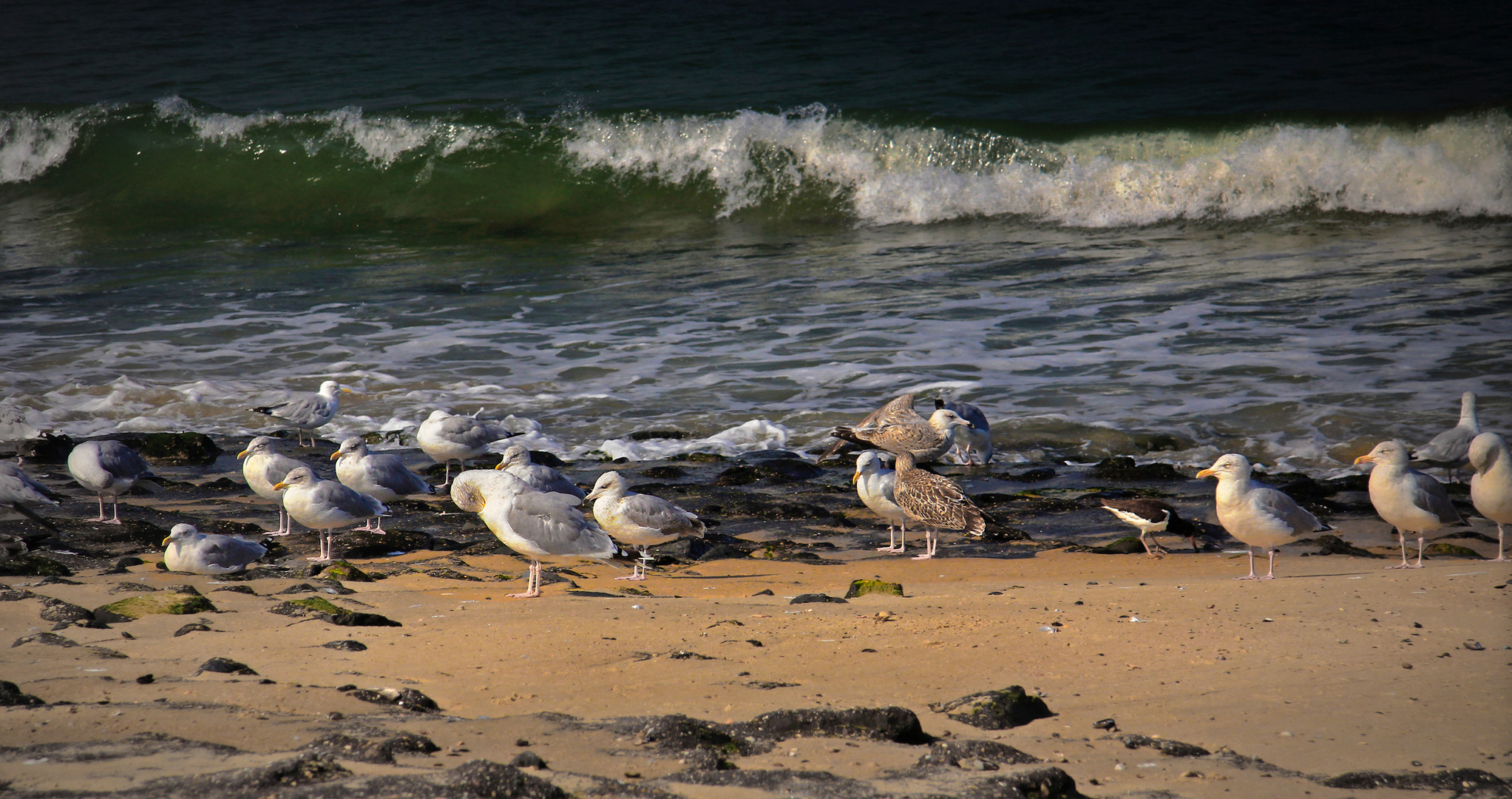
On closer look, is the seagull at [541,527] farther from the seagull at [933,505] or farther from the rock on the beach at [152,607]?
the seagull at [933,505]

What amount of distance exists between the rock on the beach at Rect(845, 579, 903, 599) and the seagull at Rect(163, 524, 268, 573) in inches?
123

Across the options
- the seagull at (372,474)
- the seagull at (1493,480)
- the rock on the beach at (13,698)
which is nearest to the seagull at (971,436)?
the seagull at (1493,480)

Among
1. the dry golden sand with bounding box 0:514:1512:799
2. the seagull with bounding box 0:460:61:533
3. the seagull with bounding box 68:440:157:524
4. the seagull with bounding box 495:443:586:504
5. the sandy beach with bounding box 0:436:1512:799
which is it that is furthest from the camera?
the seagull with bounding box 68:440:157:524

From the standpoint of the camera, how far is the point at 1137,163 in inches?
683

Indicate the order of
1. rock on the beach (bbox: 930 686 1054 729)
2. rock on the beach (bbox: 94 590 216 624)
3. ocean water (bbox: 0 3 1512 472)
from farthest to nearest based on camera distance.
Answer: ocean water (bbox: 0 3 1512 472) < rock on the beach (bbox: 94 590 216 624) < rock on the beach (bbox: 930 686 1054 729)

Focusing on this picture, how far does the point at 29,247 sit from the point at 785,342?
45.2ft

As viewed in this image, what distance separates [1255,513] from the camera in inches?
219

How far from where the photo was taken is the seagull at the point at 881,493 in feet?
21.7

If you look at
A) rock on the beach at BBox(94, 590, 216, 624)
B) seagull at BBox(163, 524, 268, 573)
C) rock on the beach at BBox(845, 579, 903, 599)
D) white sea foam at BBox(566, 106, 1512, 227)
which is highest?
white sea foam at BBox(566, 106, 1512, 227)

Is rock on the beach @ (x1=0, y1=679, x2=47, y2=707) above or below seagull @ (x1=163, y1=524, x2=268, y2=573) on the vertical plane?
above

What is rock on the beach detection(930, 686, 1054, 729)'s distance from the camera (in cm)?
325

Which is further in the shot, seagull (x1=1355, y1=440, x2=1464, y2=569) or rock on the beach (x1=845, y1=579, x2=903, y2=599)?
seagull (x1=1355, y1=440, x2=1464, y2=569)

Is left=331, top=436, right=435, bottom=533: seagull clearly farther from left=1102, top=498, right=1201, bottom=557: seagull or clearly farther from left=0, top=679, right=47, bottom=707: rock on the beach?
left=1102, top=498, right=1201, bottom=557: seagull

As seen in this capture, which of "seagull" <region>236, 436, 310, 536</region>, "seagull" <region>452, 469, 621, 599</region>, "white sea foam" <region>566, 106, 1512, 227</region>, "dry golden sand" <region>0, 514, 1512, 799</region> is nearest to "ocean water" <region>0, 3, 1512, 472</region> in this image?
"white sea foam" <region>566, 106, 1512, 227</region>
